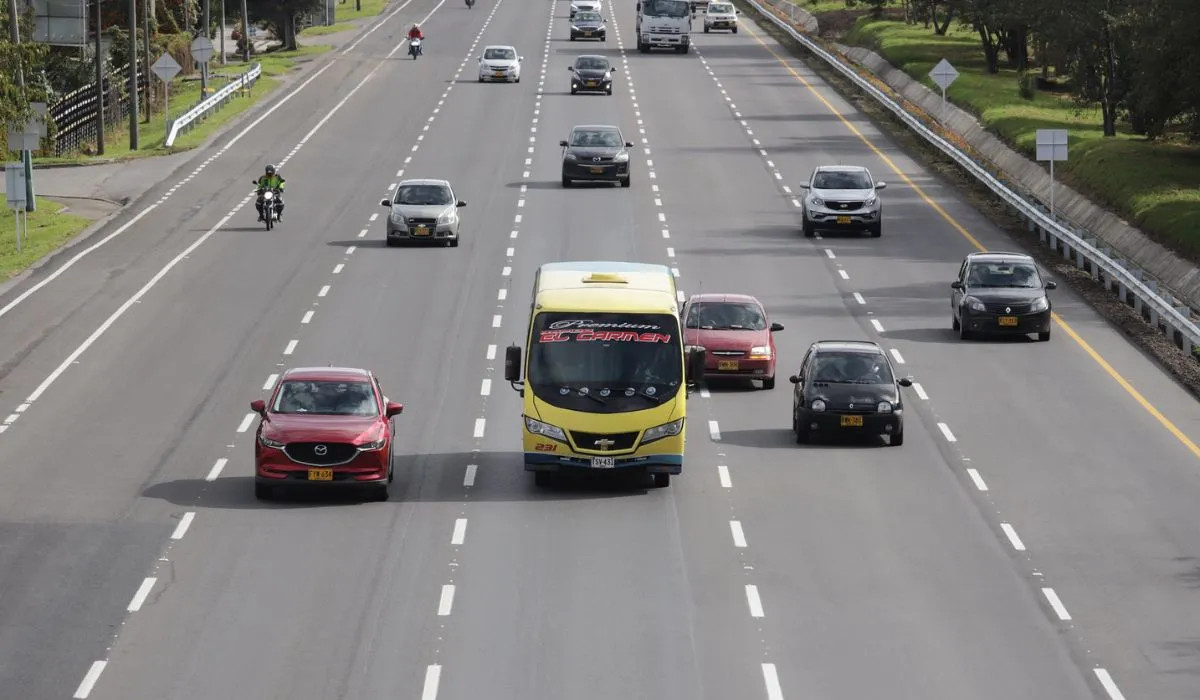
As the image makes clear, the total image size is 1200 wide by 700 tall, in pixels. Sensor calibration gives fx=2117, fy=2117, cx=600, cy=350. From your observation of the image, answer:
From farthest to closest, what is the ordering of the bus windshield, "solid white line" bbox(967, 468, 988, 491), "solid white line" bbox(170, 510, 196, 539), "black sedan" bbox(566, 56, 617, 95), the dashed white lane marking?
1. "black sedan" bbox(566, 56, 617, 95)
2. "solid white line" bbox(967, 468, 988, 491)
3. the bus windshield
4. "solid white line" bbox(170, 510, 196, 539)
5. the dashed white lane marking

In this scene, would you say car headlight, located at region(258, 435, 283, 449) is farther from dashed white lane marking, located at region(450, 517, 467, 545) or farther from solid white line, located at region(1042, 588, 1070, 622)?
solid white line, located at region(1042, 588, 1070, 622)

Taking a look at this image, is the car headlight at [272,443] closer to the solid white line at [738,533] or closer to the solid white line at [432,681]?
the solid white line at [738,533]

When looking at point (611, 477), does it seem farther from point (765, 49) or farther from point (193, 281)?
point (765, 49)

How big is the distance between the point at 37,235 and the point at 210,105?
81.9ft

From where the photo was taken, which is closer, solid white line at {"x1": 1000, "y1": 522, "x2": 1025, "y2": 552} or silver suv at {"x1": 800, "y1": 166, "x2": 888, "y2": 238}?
solid white line at {"x1": 1000, "y1": 522, "x2": 1025, "y2": 552}

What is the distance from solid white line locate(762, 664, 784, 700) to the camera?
62.2 feet

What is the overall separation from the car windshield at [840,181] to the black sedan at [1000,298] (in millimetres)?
11790

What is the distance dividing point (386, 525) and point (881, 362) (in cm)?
943

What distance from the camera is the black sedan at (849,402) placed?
3130cm

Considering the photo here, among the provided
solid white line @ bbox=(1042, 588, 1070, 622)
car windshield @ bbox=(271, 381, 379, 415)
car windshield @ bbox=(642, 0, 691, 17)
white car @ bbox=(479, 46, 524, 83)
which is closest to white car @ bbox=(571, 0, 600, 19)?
car windshield @ bbox=(642, 0, 691, 17)

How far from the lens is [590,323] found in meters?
28.4

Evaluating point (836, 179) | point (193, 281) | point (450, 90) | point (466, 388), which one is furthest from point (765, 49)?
point (466, 388)

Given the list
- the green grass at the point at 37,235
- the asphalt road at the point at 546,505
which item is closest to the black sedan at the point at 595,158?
the asphalt road at the point at 546,505

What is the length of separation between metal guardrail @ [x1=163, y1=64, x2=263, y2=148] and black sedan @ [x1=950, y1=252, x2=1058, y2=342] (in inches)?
1372
